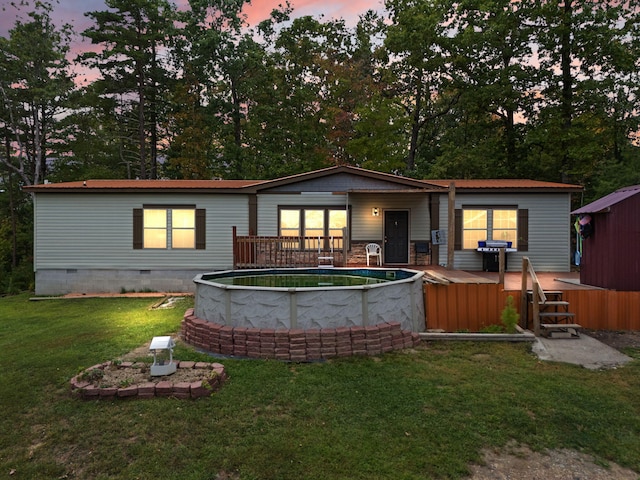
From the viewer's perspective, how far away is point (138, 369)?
4961 millimetres

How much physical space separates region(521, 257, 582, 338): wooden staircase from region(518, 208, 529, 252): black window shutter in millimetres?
5870

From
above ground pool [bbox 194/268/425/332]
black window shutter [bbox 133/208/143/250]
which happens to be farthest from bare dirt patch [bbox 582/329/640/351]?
black window shutter [bbox 133/208/143/250]

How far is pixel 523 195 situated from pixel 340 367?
10.7 metres

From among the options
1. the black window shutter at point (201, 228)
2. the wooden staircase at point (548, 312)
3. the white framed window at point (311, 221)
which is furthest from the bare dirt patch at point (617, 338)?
the black window shutter at point (201, 228)

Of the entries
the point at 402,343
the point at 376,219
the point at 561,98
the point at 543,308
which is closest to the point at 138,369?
the point at 402,343

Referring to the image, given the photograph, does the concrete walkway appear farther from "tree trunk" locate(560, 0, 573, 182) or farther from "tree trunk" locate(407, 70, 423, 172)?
"tree trunk" locate(407, 70, 423, 172)

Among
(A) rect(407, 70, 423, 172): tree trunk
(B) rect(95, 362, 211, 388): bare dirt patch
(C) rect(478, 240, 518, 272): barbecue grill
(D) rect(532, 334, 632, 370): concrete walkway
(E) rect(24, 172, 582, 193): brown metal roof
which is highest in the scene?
(A) rect(407, 70, 423, 172): tree trunk

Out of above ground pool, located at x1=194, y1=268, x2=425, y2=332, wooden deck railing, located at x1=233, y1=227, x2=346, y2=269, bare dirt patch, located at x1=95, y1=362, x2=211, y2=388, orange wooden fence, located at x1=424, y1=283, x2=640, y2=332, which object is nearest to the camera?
bare dirt patch, located at x1=95, y1=362, x2=211, y2=388

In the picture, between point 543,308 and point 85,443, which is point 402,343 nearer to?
point 543,308

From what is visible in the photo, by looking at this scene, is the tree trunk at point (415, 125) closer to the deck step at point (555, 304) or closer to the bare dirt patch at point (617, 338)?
the deck step at point (555, 304)

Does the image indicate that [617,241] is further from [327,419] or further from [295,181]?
[295,181]

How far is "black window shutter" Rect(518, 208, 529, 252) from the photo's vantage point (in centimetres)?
1270

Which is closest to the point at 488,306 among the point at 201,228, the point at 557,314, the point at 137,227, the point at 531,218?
the point at 557,314

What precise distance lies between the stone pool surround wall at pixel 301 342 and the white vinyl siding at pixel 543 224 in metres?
8.52
